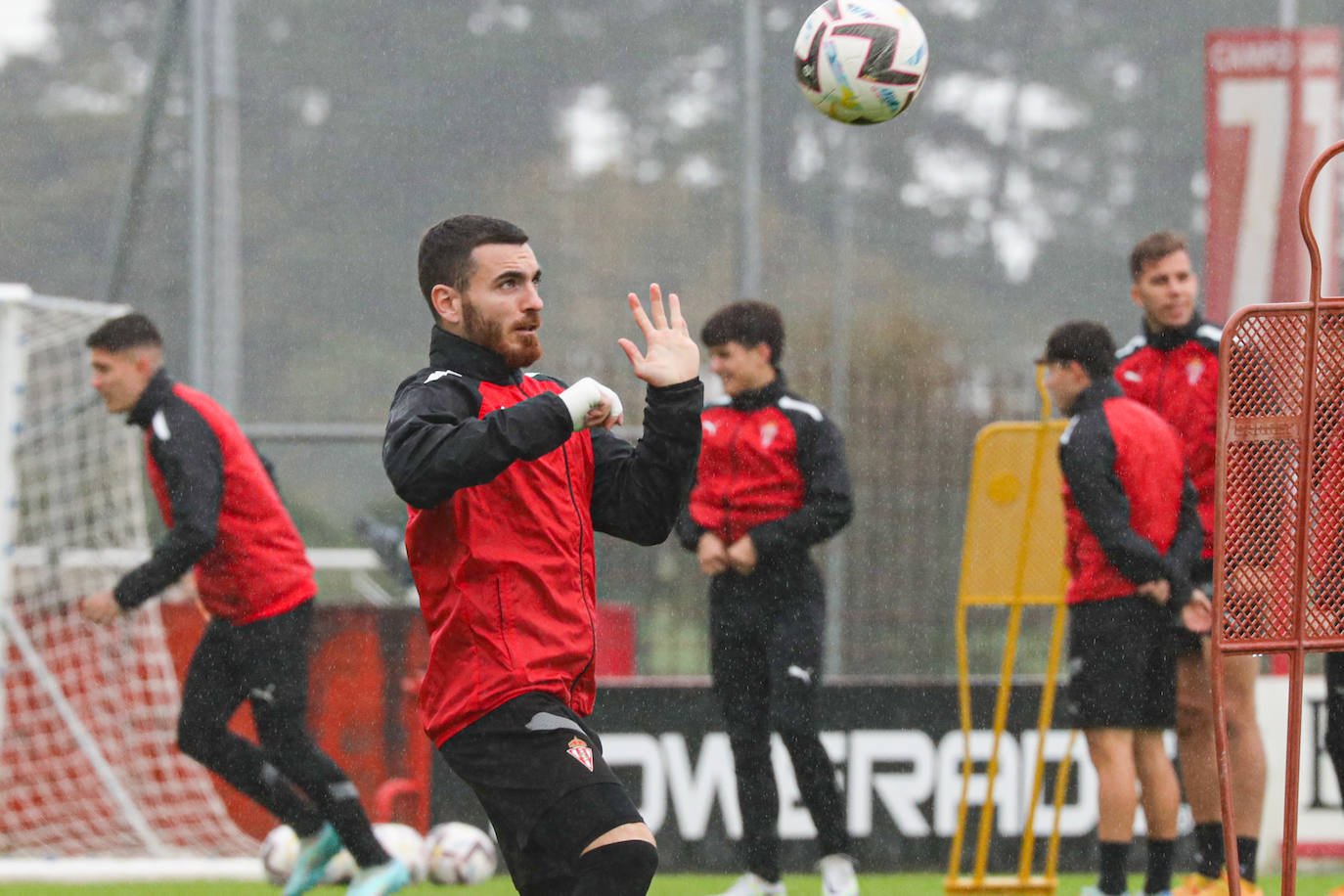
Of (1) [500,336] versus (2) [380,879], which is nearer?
(1) [500,336]

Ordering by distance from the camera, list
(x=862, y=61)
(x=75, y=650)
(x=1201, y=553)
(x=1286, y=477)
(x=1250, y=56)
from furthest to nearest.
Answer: (x=75, y=650) → (x=1250, y=56) → (x=1201, y=553) → (x=862, y=61) → (x=1286, y=477)

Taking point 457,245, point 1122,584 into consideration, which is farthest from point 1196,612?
point 457,245

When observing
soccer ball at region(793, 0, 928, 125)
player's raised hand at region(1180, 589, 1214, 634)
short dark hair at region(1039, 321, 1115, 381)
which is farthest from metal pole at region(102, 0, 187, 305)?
player's raised hand at region(1180, 589, 1214, 634)

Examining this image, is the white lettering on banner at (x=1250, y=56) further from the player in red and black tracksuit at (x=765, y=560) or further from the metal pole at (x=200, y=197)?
the metal pole at (x=200, y=197)

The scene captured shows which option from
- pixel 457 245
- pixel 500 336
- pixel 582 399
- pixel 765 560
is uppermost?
pixel 457 245

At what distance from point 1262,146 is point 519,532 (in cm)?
475

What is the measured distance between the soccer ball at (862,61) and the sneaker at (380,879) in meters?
2.83

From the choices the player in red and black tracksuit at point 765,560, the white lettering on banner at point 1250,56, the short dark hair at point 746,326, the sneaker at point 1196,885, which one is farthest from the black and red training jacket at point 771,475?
the white lettering on banner at point 1250,56

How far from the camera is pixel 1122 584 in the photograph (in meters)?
5.49

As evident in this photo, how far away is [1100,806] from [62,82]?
6481mm

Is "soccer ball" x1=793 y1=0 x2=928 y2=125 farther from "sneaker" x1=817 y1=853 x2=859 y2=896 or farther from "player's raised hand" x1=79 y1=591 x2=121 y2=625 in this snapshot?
"player's raised hand" x1=79 y1=591 x2=121 y2=625

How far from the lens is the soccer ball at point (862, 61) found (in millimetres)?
4820

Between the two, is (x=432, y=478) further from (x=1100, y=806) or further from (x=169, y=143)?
(x=169, y=143)

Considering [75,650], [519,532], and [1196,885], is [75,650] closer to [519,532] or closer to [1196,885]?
[1196,885]
